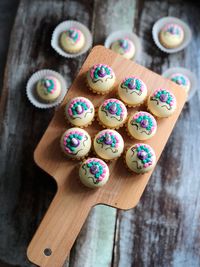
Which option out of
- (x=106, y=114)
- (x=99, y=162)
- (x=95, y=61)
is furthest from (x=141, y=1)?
Result: (x=99, y=162)

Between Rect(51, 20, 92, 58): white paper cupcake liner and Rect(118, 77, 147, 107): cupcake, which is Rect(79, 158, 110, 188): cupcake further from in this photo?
Rect(51, 20, 92, 58): white paper cupcake liner

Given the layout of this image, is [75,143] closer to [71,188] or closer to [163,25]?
[71,188]

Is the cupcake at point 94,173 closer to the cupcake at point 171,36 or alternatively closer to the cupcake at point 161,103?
the cupcake at point 161,103

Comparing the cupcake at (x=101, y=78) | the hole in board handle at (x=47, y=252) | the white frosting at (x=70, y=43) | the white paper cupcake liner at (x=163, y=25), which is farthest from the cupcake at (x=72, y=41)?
the hole in board handle at (x=47, y=252)

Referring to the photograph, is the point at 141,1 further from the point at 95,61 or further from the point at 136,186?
the point at 136,186

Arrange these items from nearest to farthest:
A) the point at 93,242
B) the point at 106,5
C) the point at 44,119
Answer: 1. the point at 93,242
2. the point at 44,119
3. the point at 106,5
